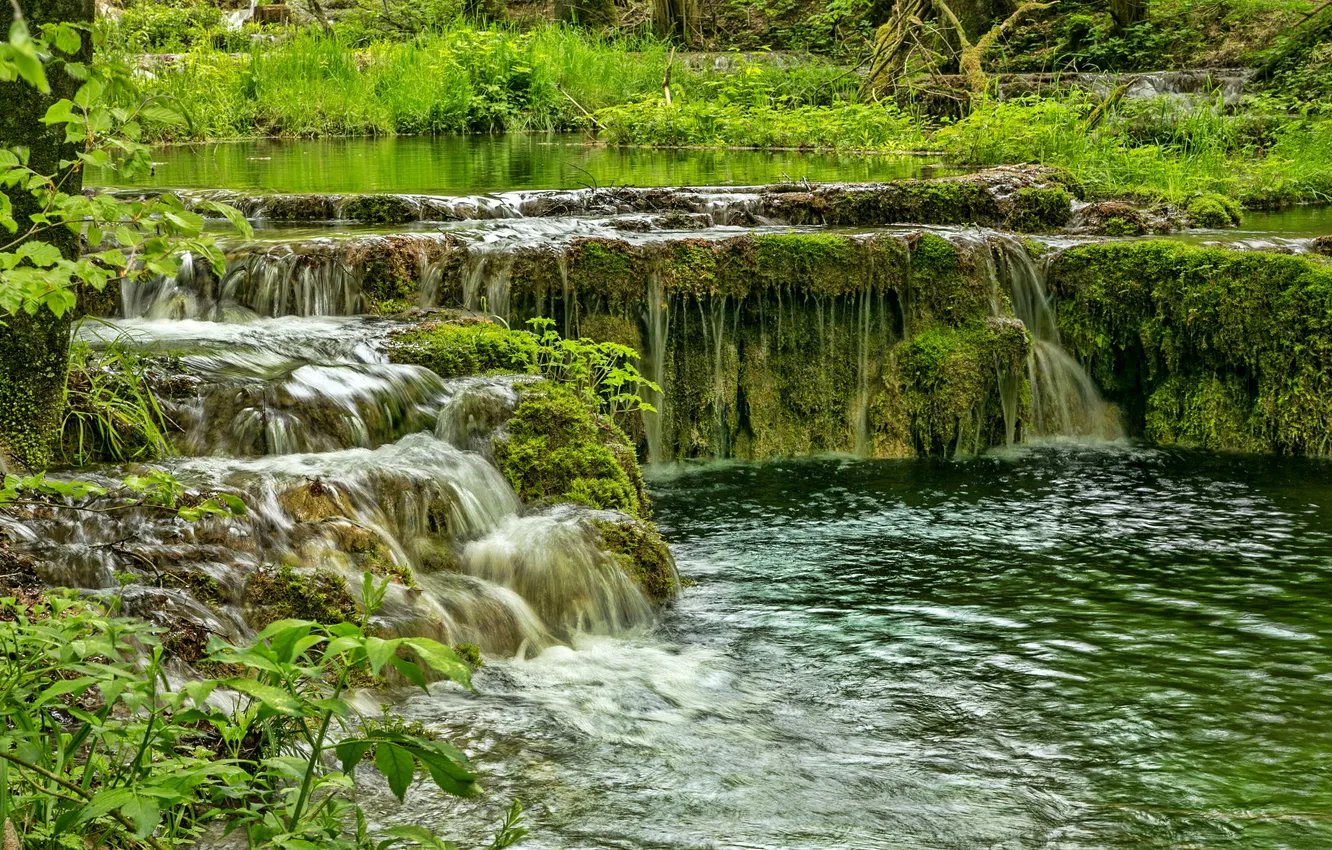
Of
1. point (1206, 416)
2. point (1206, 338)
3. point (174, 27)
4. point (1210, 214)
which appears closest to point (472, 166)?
point (1210, 214)

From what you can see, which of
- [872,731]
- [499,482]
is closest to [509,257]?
[499,482]

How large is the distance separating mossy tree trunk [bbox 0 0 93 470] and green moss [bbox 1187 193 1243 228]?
27.2 ft

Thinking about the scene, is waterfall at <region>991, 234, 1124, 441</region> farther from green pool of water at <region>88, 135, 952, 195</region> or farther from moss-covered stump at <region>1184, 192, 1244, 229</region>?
green pool of water at <region>88, 135, 952, 195</region>

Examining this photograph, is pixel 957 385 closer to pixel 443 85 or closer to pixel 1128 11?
pixel 443 85

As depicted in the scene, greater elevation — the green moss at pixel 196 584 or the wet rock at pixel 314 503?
the wet rock at pixel 314 503

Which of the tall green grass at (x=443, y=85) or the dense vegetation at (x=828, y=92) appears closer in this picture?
the dense vegetation at (x=828, y=92)

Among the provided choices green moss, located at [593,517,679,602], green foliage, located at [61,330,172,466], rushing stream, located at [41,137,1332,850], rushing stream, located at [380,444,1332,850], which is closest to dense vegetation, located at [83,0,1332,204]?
rushing stream, located at [41,137,1332,850]

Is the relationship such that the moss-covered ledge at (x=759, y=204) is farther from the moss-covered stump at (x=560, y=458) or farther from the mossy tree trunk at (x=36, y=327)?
the mossy tree trunk at (x=36, y=327)

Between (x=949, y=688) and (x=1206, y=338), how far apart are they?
459 cm

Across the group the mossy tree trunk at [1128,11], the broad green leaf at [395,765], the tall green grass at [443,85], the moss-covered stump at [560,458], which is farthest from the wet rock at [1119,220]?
the mossy tree trunk at [1128,11]

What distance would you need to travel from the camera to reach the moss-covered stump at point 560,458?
5.52 m

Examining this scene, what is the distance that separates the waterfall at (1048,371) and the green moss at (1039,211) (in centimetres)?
136

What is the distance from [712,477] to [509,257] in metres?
1.79

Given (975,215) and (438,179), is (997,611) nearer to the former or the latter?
(975,215)
